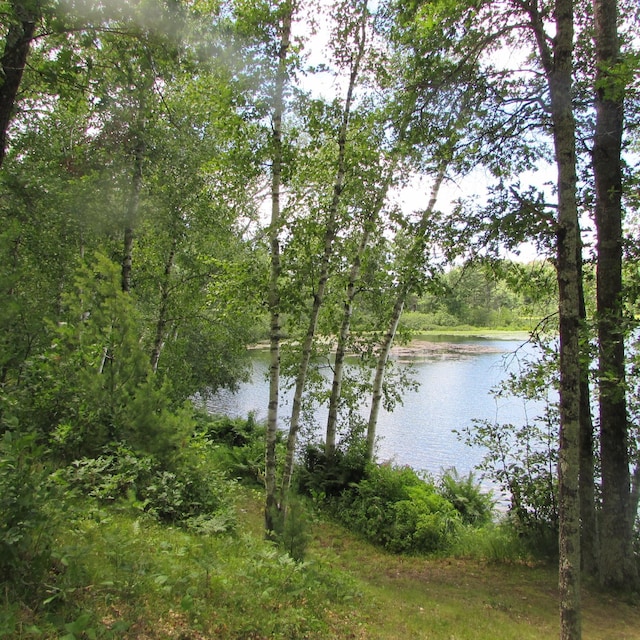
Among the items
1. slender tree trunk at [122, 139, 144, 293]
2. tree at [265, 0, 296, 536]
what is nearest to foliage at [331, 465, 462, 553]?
tree at [265, 0, 296, 536]

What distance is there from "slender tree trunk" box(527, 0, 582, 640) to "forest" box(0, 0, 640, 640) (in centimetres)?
2

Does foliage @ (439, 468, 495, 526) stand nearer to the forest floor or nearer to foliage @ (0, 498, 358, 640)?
the forest floor

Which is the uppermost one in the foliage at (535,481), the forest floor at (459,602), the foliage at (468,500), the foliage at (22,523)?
the foliage at (22,523)

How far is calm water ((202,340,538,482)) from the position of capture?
14164mm

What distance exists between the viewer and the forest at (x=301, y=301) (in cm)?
355

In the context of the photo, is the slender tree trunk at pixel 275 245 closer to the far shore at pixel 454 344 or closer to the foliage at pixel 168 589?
the foliage at pixel 168 589

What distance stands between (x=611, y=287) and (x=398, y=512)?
17.7 ft

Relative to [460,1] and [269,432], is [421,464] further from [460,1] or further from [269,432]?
[460,1]

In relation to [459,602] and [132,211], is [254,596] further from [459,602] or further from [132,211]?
[132,211]

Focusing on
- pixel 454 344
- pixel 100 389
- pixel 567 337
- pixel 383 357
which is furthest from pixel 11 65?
pixel 454 344

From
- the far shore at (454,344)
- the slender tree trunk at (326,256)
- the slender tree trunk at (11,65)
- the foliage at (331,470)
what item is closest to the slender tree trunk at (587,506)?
the slender tree trunk at (326,256)

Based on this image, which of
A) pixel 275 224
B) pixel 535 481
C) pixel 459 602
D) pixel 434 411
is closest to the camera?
pixel 459 602

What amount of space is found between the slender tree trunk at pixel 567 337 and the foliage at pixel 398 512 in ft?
14.5

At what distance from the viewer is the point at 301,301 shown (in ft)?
22.8
